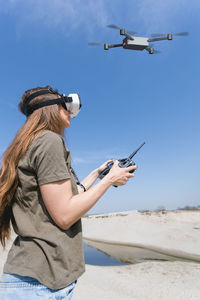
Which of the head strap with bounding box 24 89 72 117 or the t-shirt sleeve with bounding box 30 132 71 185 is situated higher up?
the head strap with bounding box 24 89 72 117

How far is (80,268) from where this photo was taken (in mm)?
1298

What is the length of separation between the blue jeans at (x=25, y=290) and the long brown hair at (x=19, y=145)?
346 mm

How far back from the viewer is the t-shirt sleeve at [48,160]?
122 centimetres

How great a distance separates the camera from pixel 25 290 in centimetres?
117

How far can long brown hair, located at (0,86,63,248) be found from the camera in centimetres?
131

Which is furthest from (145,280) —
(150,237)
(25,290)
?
(150,237)

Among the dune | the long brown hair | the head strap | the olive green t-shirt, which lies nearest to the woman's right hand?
the olive green t-shirt

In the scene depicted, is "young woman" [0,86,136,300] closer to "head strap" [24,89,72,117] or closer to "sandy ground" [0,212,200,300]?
"head strap" [24,89,72,117]

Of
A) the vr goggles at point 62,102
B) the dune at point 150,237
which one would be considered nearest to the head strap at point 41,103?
the vr goggles at point 62,102

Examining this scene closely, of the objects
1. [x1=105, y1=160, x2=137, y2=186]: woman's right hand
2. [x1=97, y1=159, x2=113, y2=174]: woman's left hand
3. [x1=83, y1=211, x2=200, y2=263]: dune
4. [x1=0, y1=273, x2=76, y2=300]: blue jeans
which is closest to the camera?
[x1=0, y1=273, x2=76, y2=300]: blue jeans

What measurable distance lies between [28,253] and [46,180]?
37cm

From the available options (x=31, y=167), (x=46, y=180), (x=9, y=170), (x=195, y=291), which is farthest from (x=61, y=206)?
(x=195, y=291)

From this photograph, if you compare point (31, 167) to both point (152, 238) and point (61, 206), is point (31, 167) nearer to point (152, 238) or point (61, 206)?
point (61, 206)

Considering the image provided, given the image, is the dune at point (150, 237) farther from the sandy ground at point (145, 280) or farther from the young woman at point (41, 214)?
the young woman at point (41, 214)
